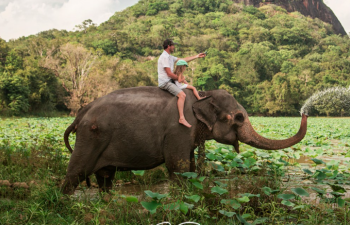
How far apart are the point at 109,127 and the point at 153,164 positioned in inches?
30.7

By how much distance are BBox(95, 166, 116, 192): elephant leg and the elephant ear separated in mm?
1384

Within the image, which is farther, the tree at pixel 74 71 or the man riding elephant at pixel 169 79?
the tree at pixel 74 71

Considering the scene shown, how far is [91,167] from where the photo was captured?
4.45m

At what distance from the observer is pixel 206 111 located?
15.7ft

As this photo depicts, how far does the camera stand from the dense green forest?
36.4 meters

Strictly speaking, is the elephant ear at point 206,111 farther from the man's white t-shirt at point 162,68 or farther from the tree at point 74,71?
the tree at point 74,71

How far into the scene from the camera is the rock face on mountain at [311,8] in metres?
173

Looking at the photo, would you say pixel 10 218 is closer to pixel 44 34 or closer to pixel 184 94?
pixel 184 94

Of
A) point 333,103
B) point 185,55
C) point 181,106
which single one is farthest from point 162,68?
point 185,55

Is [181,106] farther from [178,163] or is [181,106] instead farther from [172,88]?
[178,163]

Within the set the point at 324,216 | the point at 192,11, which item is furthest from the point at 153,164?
the point at 192,11

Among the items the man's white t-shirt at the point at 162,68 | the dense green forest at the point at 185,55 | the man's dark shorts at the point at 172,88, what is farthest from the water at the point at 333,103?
the man's dark shorts at the point at 172,88

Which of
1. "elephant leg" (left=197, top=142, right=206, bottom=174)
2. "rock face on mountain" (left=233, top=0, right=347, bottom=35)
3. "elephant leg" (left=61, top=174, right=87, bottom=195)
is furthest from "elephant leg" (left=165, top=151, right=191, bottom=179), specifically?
"rock face on mountain" (left=233, top=0, right=347, bottom=35)

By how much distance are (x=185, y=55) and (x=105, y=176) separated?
8966 centimetres
